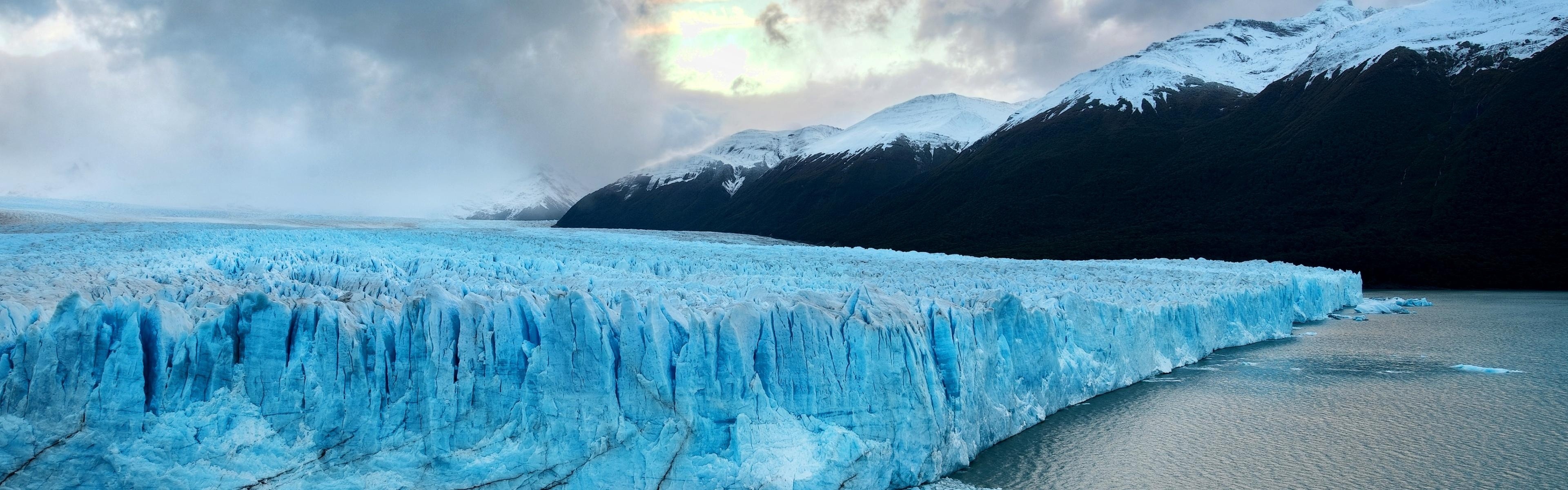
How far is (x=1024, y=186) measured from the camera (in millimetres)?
59156

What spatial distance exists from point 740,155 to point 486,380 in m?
106

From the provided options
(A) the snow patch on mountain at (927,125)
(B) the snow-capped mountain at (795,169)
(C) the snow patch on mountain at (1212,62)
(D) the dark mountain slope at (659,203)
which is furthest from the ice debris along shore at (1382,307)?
(D) the dark mountain slope at (659,203)

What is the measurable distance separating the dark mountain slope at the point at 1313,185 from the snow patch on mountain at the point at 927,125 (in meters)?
25.1

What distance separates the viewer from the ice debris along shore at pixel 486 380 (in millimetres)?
6422

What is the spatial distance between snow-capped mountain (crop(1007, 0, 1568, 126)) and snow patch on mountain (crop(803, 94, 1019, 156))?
10.7 meters

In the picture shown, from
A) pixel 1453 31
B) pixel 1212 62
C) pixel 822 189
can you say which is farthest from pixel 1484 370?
pixel 1212 62

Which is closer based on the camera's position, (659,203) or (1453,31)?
(1453,31)

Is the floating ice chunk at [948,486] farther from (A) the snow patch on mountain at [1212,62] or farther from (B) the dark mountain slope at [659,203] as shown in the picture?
(B) the dark mountain slope at [659,203]

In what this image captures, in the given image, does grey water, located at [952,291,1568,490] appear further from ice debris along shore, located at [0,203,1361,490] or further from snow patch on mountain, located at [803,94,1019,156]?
snow patch on mountain, located at [803,94,1019,156]

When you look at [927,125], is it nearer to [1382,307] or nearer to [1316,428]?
[1382,307]

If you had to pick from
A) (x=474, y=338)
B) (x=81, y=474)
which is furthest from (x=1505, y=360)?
(x=81, y=474)

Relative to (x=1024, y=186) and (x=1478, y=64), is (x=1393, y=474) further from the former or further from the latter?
(x=1478, y=64)

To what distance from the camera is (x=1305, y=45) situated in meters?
77.1

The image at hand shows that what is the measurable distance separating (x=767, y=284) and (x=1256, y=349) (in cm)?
1276
